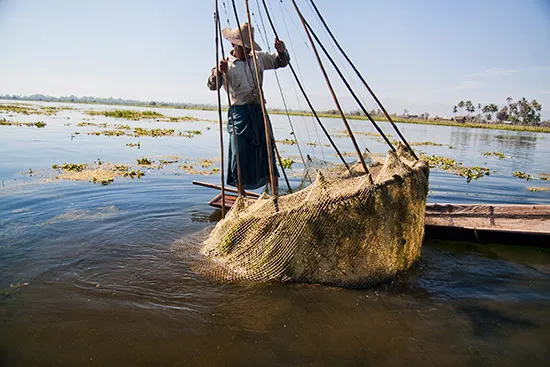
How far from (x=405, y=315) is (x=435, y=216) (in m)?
2.78

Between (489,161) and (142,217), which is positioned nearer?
(142,217)

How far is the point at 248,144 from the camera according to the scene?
4.68 metres

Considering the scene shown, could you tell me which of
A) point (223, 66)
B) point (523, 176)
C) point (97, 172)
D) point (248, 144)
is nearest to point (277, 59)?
point (223, 66)

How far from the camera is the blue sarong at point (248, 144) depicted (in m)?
4.51

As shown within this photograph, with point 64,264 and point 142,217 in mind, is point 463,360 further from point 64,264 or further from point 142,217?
point 142,217

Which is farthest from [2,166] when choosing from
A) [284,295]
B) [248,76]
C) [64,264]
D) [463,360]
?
[463,360]

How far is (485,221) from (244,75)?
4105 millimetres

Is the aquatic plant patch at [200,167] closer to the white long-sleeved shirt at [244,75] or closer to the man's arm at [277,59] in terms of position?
the white long-sleeved shirt at [244,75]

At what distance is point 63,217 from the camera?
16.5 feet

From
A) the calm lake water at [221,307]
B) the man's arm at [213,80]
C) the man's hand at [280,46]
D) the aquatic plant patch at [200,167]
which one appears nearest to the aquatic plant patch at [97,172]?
the aquatic plant patch at [200,167]

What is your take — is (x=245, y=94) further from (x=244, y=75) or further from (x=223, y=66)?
(x=223, y=66)

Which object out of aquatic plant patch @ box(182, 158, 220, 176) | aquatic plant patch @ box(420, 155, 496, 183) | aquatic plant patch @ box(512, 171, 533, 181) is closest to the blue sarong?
aquatic plant patch @ box(182, 158, 220, 176)

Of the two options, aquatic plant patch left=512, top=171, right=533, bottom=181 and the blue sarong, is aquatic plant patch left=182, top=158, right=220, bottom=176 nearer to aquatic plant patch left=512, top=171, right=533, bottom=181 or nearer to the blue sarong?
the blue sarong

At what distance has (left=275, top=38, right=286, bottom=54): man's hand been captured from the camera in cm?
428
